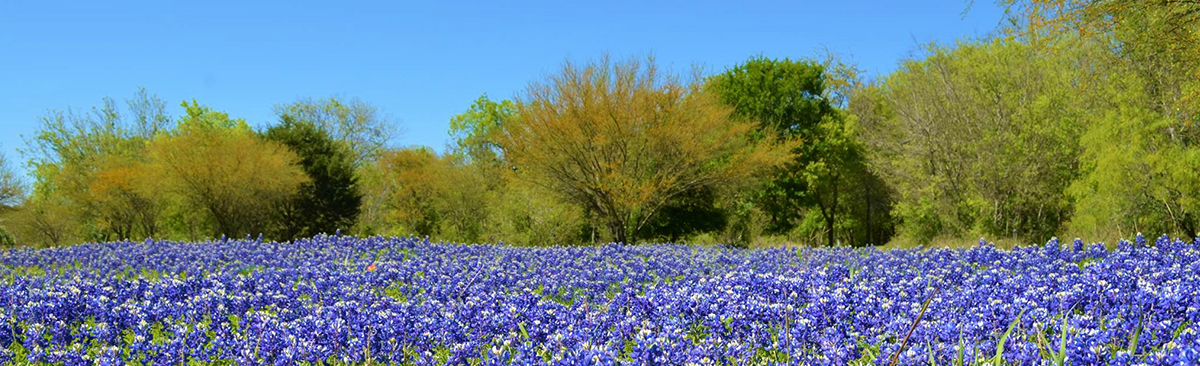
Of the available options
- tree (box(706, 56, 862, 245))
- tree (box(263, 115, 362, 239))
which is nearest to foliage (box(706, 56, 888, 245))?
tree (box(706, 56, 862, 245))

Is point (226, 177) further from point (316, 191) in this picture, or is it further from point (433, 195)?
point (433, 195)

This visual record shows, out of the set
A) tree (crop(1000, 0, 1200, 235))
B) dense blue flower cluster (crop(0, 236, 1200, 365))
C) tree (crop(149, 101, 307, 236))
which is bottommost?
dense blue flower cluster (crop(0, 236, 1200, 365))

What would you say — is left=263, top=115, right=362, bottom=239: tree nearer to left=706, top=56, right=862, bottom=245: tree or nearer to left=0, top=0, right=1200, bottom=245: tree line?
left=0, top=0, right=1200, bottom=245: tree line

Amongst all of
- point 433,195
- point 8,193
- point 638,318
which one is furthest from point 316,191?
point 638,318

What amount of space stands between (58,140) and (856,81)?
162 feet

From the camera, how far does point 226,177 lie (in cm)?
3694

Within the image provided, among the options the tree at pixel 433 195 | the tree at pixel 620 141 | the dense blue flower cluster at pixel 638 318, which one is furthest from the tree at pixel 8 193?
the dense blue flower cluster at pixel 638 318

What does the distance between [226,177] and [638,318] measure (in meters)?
37.1

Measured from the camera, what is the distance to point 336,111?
193 feet

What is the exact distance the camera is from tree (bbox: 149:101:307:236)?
36747mm

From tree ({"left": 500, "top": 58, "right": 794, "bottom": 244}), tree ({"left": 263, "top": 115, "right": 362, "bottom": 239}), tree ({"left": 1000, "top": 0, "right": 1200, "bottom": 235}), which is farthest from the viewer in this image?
tree ({"left": 263, "top": 115, "right": 362, "bottom": 239})

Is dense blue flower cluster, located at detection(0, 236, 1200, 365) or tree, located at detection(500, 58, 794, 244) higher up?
tree, located at detection(500, 58, 794, 244)

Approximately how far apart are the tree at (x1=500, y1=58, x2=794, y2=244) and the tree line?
8 centimetres

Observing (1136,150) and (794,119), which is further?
(794,119)
